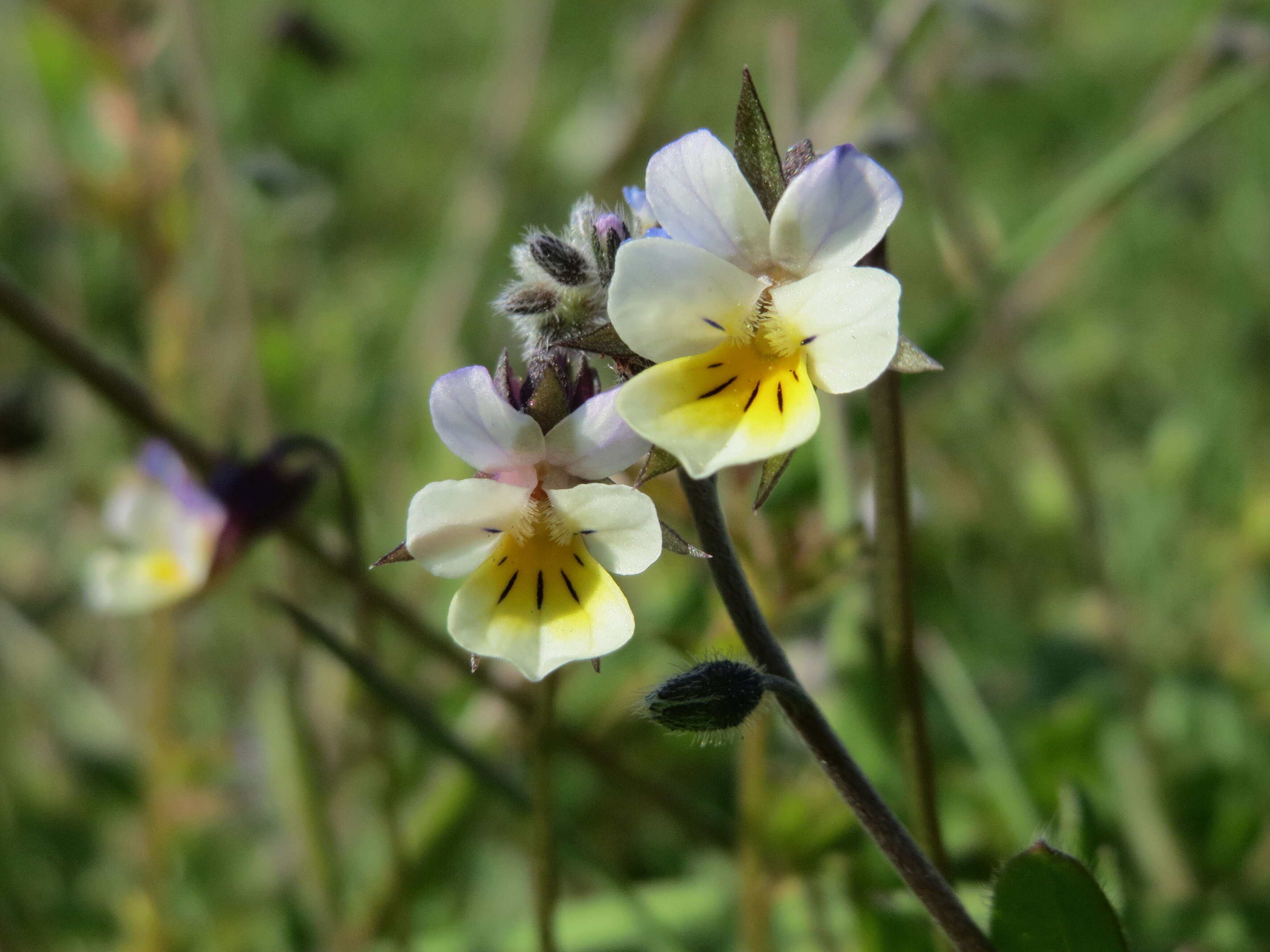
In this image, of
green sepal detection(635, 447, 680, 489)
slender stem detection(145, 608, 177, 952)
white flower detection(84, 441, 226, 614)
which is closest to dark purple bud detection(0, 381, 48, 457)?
white flower detection(84, 441, 226, 614)

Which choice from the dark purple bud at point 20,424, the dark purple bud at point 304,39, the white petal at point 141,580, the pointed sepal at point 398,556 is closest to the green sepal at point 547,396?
the pointed sepal at point 398,556

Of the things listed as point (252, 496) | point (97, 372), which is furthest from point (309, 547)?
point (97, 372)

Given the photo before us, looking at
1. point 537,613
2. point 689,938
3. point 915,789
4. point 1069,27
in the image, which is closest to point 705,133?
point 537,613

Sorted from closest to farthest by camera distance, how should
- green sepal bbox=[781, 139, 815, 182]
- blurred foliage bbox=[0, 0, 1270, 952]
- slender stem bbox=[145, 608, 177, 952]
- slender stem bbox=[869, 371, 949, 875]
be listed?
1. green sepal bbox=[781, 139, 815, 182]
2. slender stem bbox=[869, 371, 949, 875]
3. blurred foliage bbox=[0, 0, 1270, 952]
4. slender stem bbox=[145, 608, 177, 952]

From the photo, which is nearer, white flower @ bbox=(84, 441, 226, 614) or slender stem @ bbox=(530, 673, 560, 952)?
slender stem @ bbox=(530, 673, 560, 952)

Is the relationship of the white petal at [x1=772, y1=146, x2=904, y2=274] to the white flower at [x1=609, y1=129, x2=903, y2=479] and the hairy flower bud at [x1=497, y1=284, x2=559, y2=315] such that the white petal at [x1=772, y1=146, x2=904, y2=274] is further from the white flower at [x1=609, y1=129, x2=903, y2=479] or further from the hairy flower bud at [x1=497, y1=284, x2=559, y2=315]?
the hairy flower bud at [x1=497, y1=284, x2=559, y2=315]

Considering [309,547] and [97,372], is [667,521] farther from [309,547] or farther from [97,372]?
[97,372]

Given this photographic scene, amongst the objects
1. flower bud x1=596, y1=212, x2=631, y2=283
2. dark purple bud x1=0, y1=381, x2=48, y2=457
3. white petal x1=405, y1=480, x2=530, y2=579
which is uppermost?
dark purple bud x1=0, y1=381, x2=48, y2=457
